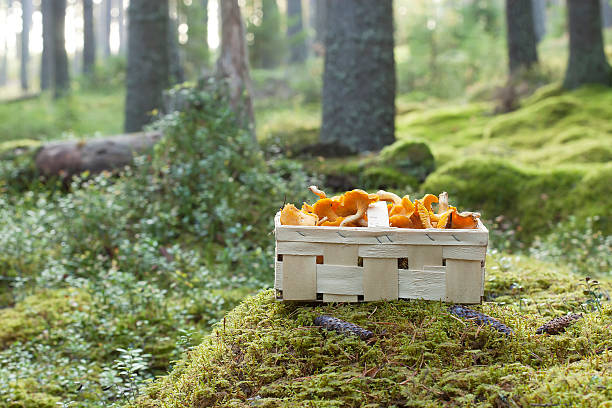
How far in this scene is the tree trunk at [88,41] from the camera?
74.3ft

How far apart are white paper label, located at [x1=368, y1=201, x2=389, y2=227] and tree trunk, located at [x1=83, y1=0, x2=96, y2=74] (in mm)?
22038

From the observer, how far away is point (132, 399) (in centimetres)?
250

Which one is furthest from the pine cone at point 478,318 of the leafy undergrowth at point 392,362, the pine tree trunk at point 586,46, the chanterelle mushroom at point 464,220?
the pine tree trunk at point 586,46

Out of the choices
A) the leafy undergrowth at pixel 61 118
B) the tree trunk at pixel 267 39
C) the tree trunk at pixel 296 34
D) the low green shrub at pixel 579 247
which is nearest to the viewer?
the low green shrub at pixel 579 247

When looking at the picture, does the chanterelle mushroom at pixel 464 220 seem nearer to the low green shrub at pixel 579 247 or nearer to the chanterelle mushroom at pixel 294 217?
the chanterelle mushroom at pixel 294 217

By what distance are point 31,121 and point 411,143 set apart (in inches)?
481

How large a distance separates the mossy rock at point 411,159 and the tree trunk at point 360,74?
1039 millimetres

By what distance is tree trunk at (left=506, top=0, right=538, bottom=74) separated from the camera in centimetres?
1117

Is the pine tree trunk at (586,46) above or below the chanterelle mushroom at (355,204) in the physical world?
above

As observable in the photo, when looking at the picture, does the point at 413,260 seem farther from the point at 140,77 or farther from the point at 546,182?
the point at 140,77

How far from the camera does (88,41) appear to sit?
75.0ft

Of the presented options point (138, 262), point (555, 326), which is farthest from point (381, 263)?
point (138, 262)

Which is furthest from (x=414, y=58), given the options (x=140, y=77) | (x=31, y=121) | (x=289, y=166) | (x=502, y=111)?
(x=289, y=166)

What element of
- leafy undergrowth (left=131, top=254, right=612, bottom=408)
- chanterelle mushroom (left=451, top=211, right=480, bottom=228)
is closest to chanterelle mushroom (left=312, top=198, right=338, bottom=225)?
leafy undergrowth (left=131, top=254, right=612, bottom=408)
